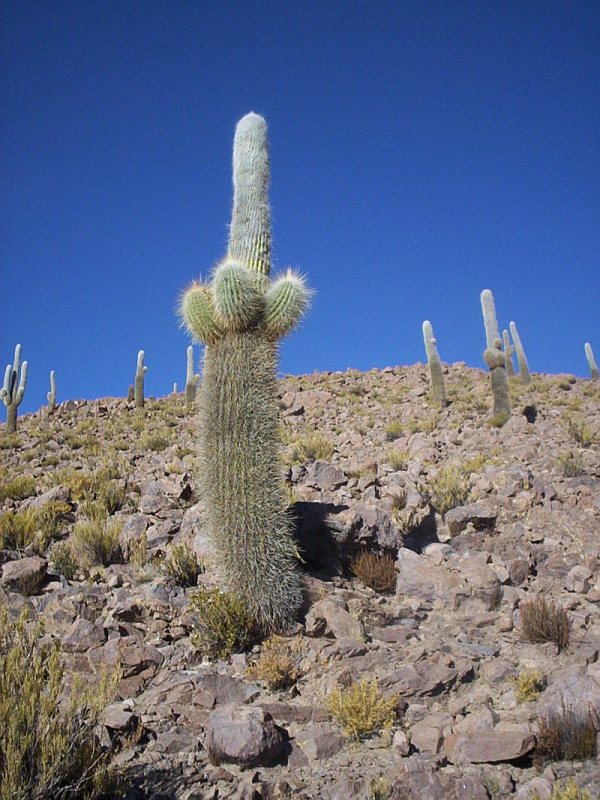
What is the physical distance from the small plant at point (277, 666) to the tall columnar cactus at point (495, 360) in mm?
10510

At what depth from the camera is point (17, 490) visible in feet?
34.5

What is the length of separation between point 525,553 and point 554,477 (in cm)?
269

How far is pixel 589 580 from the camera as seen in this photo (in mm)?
6824

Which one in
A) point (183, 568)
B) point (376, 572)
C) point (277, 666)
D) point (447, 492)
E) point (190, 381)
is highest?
point (190, 381)

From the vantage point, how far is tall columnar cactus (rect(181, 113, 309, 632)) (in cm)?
595

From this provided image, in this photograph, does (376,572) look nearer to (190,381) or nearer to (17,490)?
(17,490)

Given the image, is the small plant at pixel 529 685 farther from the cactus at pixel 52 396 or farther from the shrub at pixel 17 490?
Answer: the cactus at pixel 52 396

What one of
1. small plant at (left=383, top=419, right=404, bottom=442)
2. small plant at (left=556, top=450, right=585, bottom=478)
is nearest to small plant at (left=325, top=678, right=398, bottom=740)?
small plant at (left=556, top=450, right=585, bottom=478)

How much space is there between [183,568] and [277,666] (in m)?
2.20

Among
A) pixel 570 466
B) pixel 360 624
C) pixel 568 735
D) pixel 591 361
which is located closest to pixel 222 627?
pixel 360 624

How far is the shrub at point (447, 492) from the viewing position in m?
9.16

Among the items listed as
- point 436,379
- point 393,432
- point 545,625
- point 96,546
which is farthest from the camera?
point 436,379

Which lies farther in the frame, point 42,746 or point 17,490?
point 17,490

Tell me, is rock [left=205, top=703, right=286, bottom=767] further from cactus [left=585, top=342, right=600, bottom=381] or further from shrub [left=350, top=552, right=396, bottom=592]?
cactus [left=585, top=342, right=600, bottom=381]
